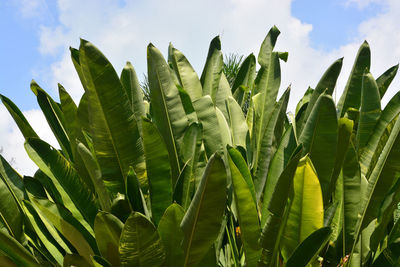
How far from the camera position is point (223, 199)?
1074 mm

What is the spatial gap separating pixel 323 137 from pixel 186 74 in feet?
2.24

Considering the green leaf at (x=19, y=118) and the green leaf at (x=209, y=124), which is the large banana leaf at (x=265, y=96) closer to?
the green leaf at (x=209, y=124)

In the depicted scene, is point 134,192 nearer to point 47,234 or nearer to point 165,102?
point 165,102

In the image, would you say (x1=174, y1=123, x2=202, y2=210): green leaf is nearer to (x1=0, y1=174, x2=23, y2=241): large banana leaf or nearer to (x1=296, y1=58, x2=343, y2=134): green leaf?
(x1=296, y1=58, x2=343, y2=134): green leaf

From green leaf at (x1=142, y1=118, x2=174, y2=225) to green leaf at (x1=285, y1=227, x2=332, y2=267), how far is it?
1.25ft

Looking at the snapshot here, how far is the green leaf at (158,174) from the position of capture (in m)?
1.20

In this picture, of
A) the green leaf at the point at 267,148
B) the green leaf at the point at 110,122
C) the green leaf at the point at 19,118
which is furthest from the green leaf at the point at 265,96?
the green leaf at the point at 19,118

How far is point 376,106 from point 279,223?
61cm

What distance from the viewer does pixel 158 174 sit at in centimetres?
123

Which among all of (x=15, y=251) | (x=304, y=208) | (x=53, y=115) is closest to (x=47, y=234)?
(x=15, y=251)

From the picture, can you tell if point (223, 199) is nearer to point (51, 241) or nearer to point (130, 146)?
point (130, 146)

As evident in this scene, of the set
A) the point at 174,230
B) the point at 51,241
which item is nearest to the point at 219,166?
the point at 174,230

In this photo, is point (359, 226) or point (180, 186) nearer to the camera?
point (180, 186)

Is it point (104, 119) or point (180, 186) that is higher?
point (104, 119)
